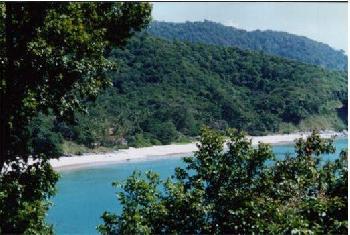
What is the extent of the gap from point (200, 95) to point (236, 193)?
185ft

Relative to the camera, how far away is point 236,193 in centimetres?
473

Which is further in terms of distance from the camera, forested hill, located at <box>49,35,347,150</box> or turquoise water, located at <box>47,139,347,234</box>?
forested hill, located at <box>49,35,347,150</box>

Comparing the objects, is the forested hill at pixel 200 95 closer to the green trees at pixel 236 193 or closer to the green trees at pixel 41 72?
the green trees at pixel 41 72

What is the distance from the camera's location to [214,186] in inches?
196

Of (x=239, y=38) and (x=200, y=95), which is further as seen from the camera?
(x=239, y=38)

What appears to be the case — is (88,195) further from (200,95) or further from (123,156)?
(200,95)

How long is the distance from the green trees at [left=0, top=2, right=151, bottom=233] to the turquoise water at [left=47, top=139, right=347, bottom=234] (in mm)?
18537

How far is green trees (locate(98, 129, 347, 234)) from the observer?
13.3ft

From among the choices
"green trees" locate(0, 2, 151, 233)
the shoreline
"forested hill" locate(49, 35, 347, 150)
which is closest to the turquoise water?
the shoreline

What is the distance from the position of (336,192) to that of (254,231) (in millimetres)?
836

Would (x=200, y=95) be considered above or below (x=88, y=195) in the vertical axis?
above

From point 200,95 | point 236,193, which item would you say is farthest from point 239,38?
point 236,193

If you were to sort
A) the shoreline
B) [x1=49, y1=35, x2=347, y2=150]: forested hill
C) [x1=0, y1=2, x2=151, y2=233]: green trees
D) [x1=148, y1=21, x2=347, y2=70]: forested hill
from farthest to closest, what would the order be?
1. [x1=148, y1=21, x2=347, y2=70]: forested hill
2. [x1=49, y1=35, x2=347, y2=150]: forested hill
3. the shoreline
4. [x1=0, y1=2, x2=151, y2=233]: green trees

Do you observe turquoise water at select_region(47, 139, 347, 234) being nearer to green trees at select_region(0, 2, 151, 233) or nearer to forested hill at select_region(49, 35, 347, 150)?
forested hill at select_region(49, 35, 347, 150)
